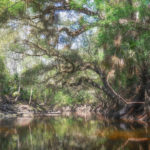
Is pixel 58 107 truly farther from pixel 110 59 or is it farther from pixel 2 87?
pixel 110 59

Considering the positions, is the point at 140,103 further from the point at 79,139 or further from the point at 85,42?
the point at 79,139

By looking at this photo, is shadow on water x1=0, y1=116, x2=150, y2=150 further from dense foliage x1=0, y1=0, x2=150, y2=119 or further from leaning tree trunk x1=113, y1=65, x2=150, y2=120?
leaning tree trunk x1=113, y1=65, x2=150, y2=120

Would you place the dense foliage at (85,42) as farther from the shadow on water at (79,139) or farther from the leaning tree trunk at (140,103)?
the shadow on water at (79,139)

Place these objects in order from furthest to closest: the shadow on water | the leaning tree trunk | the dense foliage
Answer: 1. the leaning tree trunk
2. the dense foliage
3. the shadow on water

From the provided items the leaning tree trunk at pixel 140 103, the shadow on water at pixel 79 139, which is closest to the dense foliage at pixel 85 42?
the leaning tree trunk at pixel 140 103

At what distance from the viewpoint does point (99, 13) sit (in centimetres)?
984

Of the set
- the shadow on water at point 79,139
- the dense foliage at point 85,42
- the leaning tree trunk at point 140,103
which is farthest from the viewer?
the leaning tree trunk at point 140,103

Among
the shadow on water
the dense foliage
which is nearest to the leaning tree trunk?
the dense foliage

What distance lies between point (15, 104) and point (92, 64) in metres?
16.0

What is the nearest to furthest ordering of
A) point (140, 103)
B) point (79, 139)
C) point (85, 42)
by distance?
point (79, 139), point (85, 42), point (140, 103)

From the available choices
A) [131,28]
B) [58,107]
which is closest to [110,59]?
[131,28]

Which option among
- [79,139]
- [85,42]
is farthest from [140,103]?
[79,139]

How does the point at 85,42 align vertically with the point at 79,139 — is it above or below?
above

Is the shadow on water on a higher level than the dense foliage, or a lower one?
lower
